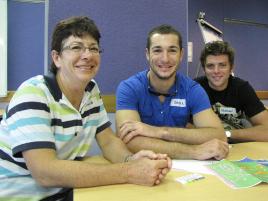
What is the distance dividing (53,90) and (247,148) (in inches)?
42.4

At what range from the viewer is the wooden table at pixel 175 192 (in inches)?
37.2

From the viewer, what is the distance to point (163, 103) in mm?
1759

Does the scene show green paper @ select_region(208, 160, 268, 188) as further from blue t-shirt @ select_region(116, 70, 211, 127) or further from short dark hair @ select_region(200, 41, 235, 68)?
short dark hair @ select_region(200, 41, 235, 68)

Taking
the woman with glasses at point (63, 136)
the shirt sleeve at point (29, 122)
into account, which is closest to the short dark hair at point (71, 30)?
the woman with glasses at point (63, 136)

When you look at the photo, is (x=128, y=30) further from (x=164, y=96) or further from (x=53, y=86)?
(x=53, y=86)

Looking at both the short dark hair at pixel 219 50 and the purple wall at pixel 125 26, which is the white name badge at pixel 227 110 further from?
the purple wall at pixel 125 26

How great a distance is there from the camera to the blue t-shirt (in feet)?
5.70

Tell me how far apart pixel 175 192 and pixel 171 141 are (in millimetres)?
551

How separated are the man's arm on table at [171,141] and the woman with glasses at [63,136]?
99mm

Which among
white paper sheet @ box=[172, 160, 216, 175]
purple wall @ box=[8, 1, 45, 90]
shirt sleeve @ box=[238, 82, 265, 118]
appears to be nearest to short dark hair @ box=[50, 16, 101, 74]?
white paper sheet @ box=[172, 160, 216, 175]

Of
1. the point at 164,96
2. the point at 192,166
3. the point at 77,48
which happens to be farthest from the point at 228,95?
the point at 77,48

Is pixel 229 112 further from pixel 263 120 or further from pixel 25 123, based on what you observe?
pixel 25 123

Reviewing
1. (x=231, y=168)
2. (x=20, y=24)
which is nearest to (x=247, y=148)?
(x=231, y=168)

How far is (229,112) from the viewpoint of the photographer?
2105mm
